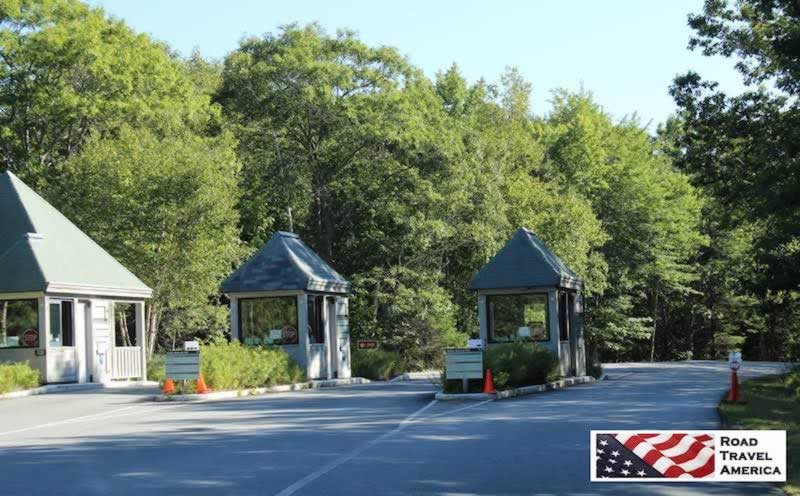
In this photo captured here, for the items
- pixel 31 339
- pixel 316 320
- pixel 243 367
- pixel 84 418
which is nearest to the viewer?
pixel 84 418

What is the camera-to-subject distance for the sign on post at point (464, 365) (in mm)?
25906

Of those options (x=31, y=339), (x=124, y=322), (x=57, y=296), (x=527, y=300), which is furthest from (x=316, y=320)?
(x=124, y=322)

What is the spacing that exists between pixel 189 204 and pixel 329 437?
29.8 metres

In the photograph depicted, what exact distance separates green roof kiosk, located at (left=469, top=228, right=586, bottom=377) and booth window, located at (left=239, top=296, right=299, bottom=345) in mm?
5921

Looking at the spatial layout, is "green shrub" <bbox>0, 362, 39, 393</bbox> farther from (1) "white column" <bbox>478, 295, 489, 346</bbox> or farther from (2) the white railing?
(1) "white column" <bbox>478, 295, 489, 346</bbox>

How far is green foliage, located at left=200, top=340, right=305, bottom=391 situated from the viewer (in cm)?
2841

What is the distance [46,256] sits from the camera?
34.5 meters

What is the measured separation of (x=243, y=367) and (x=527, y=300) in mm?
9822

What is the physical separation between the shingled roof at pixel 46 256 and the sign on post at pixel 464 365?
1332cm

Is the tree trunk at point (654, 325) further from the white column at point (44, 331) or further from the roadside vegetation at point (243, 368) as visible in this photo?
the white column at point (44, 331)

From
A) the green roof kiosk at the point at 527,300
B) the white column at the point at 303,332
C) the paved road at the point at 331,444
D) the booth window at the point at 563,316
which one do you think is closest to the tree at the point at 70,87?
the white column at the point at 303,332

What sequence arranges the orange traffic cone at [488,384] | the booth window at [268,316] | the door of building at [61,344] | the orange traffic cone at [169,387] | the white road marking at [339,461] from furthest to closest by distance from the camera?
the booth window at [268,316] → the door of building at [61,344] → the orange traffic cone at [169,387] → the orange traffic cone at [488,384] → the white road marking at [339,461]

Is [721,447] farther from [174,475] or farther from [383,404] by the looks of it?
[383,404]

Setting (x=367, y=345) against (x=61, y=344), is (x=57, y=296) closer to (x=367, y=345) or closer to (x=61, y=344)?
(x=61, y=344)
